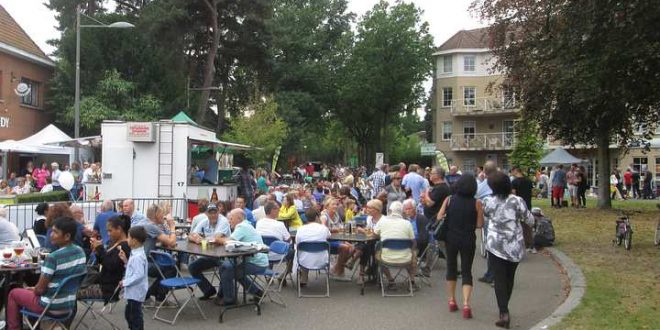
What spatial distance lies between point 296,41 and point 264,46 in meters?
12.2

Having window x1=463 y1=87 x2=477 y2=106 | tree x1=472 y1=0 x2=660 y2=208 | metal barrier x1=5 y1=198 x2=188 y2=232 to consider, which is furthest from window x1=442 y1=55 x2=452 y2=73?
metal barrier x1=5 y1=198 x2=188 y2=232

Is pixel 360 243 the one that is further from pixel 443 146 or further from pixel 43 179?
pixel 443 146

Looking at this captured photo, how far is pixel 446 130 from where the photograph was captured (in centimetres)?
5784

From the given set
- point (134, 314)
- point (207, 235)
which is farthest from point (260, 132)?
point (134, 314)

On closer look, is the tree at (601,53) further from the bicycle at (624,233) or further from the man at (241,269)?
the man at (241,269)

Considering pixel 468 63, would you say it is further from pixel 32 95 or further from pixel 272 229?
pixel 272 229

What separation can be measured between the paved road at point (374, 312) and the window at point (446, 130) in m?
48.7

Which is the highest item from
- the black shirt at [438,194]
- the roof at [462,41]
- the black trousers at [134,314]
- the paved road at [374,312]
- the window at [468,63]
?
the roof at [462,41]

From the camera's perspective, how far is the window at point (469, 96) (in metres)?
56.1

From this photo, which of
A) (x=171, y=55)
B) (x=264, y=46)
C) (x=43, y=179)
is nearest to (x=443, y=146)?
(x=264, y=46)

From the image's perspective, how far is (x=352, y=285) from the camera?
9695mm

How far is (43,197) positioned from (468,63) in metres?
45.1

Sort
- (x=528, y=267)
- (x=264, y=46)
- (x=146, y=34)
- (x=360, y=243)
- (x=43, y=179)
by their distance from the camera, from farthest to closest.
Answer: (x=264, y=46) < (x=146, y=34) < (x=43, y=179) < (x=528, y=267) < (x=360, y=243)

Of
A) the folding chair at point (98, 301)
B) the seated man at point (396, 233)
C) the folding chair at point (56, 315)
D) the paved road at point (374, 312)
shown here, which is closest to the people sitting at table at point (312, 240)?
the paved road at point (374, 312)
